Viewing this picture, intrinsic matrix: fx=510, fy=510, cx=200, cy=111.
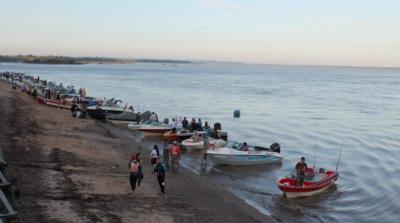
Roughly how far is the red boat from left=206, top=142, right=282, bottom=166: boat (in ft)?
15.7

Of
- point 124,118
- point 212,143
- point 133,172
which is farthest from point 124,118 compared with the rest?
point 133,172

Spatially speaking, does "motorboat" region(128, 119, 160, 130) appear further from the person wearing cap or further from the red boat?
the person wearing cap

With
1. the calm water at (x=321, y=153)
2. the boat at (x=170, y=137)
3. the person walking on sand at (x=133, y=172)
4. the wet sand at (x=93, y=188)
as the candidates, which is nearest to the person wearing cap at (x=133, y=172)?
the person walking on sand at (x=133, y=172)

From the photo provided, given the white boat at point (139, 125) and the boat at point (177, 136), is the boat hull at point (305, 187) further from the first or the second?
the white boat at point (139, 125)

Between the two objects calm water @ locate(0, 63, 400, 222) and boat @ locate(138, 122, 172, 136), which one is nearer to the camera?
calm water @ locate(0, 63, 400, 222)

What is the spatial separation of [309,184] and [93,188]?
30.6 ft

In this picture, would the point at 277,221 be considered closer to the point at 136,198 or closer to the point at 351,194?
the point at 136,198

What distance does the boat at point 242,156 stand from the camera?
2654 cm

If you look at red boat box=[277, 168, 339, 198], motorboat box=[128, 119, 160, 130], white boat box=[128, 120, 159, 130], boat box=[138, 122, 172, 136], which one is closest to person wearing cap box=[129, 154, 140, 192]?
red boat box=[277, 168, 339, 198]

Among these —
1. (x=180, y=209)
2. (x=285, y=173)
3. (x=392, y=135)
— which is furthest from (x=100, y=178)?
(x=392, y=135)

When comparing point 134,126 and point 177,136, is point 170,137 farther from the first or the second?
point 134,126

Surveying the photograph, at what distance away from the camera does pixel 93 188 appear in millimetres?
17500

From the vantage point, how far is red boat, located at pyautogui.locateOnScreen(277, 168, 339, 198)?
20844 millimetres

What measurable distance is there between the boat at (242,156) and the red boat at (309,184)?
4.78 metres
